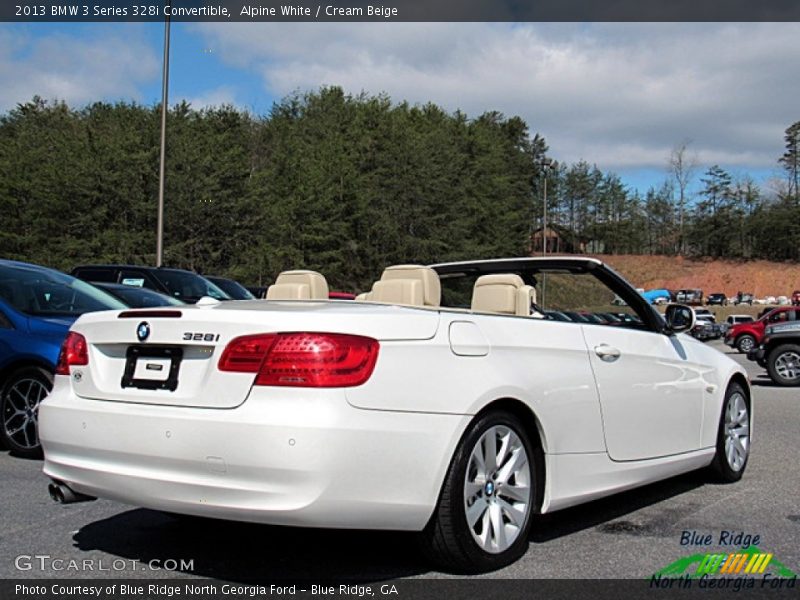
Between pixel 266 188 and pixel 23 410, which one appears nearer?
pixel 23 410

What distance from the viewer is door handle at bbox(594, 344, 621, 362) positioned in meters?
4.91

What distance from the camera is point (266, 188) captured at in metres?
52.3

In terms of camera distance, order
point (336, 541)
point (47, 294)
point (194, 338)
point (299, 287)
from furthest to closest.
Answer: point (47, 294) < point (299, 287) < point (336, 541) < point (194, 338)

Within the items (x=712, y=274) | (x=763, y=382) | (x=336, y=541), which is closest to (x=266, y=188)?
(x=763, y=382)

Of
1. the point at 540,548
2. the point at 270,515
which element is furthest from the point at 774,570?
the point at 270,515

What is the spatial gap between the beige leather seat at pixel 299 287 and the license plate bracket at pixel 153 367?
1348 mm

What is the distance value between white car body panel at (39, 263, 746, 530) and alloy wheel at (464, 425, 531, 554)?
172 millimetres

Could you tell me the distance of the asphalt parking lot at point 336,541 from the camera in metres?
4.12

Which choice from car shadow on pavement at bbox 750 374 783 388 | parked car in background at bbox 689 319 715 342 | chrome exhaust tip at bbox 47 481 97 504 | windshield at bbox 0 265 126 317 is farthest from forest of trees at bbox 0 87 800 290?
chrome exhaust tip at bbox 47 481 97 504

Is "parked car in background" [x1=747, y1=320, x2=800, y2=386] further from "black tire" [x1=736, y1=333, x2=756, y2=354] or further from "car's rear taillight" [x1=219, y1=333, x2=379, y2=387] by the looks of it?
"black tire" [x1=736, y1=333, x2=756, y2=354]

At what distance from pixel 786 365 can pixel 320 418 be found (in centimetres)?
1465

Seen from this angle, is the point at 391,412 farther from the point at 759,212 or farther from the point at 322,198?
the point at 759,212

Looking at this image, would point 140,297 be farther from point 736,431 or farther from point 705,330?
point 705,330

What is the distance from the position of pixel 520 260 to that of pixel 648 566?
2.33 m
